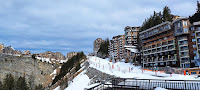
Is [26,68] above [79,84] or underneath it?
above

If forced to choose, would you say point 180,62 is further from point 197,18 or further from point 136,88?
point 136,88

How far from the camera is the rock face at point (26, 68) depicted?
60031 mm

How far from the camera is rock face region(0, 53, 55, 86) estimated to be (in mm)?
60031

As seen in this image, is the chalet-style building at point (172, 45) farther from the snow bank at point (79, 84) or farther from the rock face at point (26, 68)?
the rock face at point (26, 68)

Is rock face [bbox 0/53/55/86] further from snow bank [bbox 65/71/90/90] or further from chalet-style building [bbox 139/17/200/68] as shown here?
→ chalet-style building [bbox 139/17/200/68]

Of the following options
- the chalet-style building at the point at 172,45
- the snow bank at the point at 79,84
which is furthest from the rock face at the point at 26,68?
the chalet-style building at the point at 172,45

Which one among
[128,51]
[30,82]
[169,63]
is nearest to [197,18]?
[169,63]

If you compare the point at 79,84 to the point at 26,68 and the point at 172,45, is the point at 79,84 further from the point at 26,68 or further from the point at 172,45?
the point at 26,68

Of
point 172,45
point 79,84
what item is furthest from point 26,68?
point 172,45

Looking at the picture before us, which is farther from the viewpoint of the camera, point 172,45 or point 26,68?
point 26,68

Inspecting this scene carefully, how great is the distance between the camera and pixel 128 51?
261ft

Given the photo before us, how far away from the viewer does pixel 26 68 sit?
65500 millimetres

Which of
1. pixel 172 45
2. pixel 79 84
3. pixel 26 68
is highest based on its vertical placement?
pixel 172 45

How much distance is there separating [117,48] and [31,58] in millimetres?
55666
